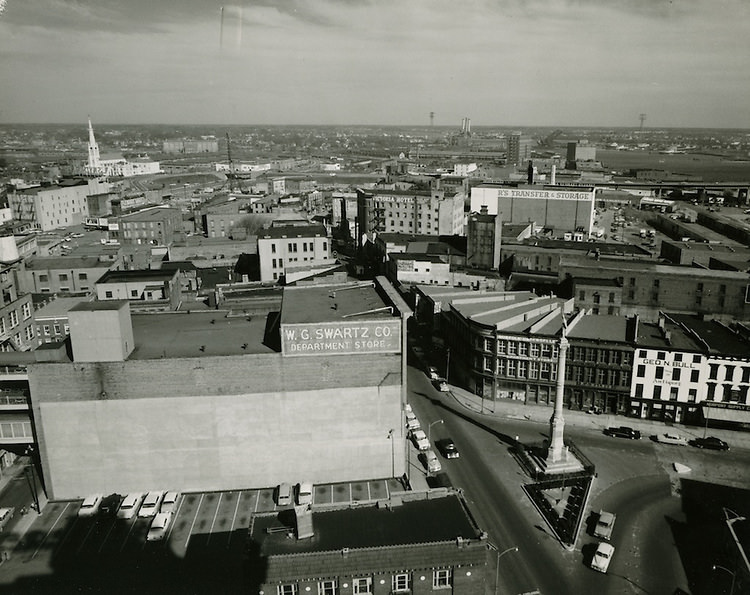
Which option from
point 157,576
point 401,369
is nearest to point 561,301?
point 401,369

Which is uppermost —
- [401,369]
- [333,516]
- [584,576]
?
[401,369]

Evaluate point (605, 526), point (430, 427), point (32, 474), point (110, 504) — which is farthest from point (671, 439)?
point (32, 474)

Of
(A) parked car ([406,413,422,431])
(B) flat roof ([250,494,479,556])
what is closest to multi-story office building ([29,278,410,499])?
(A) parked car ([406,413,422,431])

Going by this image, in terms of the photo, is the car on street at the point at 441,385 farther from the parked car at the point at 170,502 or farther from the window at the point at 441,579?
the window at the point at 441,579

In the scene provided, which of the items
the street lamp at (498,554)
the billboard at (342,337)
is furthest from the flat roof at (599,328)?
the street lamp at (498,554)

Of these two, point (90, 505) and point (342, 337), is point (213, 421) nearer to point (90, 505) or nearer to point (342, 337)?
point (90, 505)

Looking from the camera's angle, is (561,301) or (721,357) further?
(561,301)

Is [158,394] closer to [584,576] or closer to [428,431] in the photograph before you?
[428,431]
